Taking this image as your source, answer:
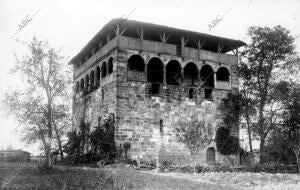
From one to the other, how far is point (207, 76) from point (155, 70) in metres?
5.15

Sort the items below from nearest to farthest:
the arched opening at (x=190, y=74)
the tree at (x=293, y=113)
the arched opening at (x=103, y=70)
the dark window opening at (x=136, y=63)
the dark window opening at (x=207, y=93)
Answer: the tree at (x=293, y=113) → the dark window opening at (x=136, y=63) → the arched opening at (x=103, y=70) → the dark window opening at (x=207, y=93) → the arched opening at (x=190, y=74)

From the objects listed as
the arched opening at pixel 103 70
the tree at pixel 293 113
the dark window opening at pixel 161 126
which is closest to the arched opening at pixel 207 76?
the dark window opening at pixel 161 126

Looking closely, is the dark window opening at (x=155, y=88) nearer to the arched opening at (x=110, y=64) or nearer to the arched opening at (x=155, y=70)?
the arched opening at (x=155, y=70)

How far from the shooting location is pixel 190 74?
36.0 metres

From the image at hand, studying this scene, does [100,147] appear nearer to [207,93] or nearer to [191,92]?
[191,92]

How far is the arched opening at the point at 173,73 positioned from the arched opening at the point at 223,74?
14.0 feet

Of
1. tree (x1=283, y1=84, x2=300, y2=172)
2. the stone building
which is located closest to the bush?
the stone building

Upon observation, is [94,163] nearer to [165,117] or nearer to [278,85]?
[165,117]

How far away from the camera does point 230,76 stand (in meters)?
36.4

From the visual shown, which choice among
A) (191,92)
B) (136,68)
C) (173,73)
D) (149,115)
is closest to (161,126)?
(149,115)

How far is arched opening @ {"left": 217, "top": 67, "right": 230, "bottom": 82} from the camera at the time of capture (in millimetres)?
36638

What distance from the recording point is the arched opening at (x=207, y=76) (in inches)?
1412

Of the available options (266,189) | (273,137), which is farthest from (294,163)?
(266,189)

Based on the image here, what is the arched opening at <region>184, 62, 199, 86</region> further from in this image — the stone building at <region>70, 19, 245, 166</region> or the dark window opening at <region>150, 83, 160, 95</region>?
the dark window opening at <region>150, 83, 160, 95</region>
